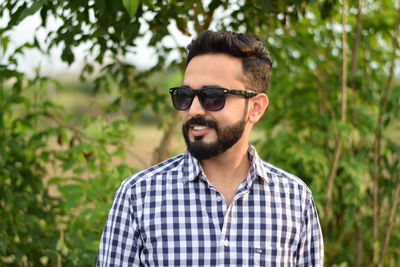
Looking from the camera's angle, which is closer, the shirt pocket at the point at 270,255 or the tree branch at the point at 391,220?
the shirt pocket at the point at 270,255

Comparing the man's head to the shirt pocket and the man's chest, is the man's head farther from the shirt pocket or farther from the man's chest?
the shirt pocket

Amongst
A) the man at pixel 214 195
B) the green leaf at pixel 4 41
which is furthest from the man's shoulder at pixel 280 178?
the green leaf at pixel 4 41

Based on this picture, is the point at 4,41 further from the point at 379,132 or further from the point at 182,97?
the point at 379,132

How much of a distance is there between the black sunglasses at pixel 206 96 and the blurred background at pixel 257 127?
94 cm

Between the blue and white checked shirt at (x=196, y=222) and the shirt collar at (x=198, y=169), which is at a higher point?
the shirt collar at (x=198, y=169)

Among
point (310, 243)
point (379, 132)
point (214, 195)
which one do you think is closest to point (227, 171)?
point (214, 195)

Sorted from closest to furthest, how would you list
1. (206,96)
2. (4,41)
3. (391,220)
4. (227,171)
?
(206,96), (227,171), (4,41), (391,220)

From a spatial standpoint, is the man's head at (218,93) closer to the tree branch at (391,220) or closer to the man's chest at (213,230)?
the man's chest at (213,230)

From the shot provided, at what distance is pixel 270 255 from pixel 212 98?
0.44 m

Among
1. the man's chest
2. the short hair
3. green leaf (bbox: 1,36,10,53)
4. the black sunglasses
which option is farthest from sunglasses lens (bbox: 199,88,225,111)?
green leaf (bbox: 1,36,10,53)

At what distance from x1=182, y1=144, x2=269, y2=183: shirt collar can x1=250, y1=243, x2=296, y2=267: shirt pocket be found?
0.18 meters

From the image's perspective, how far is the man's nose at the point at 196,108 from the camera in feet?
5.43

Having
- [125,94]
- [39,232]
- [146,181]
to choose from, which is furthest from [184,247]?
[125,94]

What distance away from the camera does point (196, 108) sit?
166 cm
